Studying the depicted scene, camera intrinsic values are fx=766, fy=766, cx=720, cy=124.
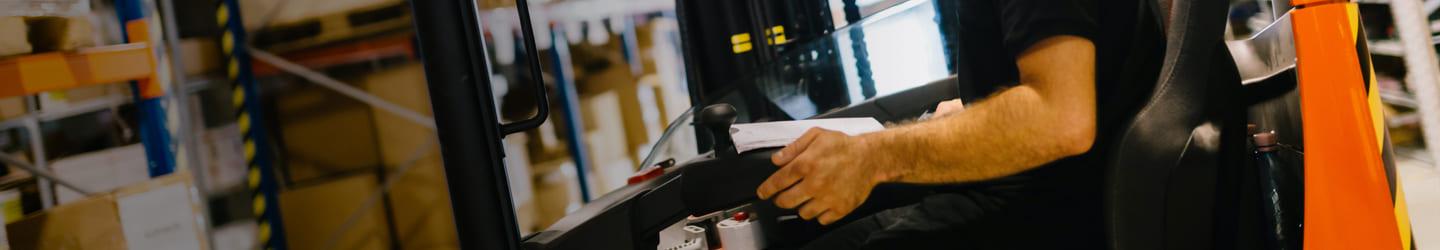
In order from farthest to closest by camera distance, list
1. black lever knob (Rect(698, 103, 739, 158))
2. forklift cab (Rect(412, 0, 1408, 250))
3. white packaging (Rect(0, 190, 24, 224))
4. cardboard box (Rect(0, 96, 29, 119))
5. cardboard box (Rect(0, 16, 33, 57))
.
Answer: cardboard box (Rect(0, 96, 29, 119)) → white packaging (Rect(0, 190, 24, 224)) → cardboard box (Rect(0, 16, 33, 57)) → black lever knob (Rect(698, 103, 739, 158)) → forklift cab (Rect(412, 0, 1408, 250))

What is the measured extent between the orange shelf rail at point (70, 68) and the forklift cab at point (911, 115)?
1.39m

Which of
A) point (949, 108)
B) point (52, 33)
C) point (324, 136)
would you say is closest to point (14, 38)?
point (52, 33)

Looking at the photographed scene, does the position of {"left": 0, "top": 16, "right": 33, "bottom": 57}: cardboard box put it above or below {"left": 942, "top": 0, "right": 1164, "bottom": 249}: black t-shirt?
above

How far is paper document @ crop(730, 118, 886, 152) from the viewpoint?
0.96m

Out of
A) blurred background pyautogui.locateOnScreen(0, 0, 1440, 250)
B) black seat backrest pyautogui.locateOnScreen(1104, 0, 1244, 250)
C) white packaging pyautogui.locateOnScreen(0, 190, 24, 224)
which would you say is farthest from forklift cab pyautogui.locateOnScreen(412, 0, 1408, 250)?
white packaging pyautogui.locateOnScreen(0, 190, 24, 224)

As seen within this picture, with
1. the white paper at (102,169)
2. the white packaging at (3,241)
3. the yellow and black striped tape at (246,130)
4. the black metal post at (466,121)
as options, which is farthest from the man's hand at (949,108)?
the yellow and black striped tape at (246,130)

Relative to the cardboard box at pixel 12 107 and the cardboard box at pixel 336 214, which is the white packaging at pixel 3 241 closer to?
the cardboard box at pixel 12 107

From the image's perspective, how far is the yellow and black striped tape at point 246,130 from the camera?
2.44 meters

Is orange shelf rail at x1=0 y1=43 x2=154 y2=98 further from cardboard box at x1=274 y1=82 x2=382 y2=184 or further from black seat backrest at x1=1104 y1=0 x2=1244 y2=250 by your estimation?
black seat backrest at x1=1104 y1=0 x2=1244 y2=250

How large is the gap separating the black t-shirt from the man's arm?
1 centimetres

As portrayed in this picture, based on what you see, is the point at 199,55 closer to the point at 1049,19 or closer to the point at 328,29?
the point at 328,29

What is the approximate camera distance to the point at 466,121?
1024 millimetres

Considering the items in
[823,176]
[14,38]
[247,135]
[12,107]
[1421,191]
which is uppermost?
[14,38]

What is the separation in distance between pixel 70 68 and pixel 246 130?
2.28 ft
